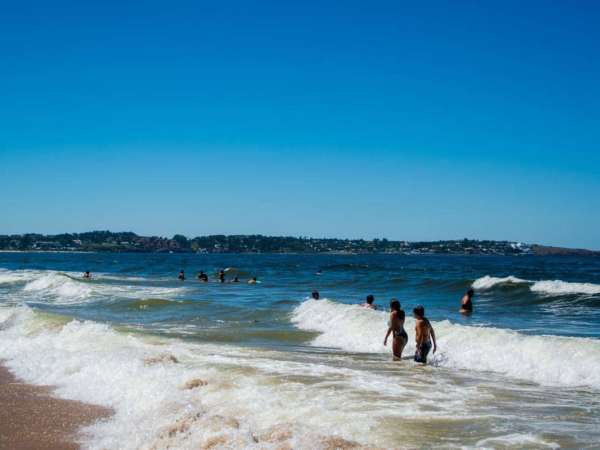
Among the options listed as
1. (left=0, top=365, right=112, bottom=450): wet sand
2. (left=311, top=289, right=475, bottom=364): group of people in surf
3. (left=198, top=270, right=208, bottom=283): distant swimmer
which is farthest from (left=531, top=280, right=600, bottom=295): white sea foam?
(left=0, top=365, right=112, bottom=450): wet sand

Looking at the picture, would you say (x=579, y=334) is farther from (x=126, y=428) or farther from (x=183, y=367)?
(x=126, y=428)

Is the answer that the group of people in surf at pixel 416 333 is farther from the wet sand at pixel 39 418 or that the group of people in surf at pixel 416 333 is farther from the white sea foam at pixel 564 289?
the white sea foam at pixel 564 289

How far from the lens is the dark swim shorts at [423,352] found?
1384cm

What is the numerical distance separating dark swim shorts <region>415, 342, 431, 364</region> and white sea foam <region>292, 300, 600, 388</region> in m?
0.57

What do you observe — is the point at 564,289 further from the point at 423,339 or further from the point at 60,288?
the point at 60,288

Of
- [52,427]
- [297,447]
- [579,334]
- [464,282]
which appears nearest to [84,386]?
[52,427]

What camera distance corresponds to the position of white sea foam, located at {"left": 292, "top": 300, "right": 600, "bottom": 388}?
12523 mm

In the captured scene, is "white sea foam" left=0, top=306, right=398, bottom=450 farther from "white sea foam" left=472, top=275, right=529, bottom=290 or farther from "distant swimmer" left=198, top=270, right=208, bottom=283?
"white sea foam" left=472, top=275, right=529, bottom=290

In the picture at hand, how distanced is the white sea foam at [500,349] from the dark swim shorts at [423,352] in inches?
22.5

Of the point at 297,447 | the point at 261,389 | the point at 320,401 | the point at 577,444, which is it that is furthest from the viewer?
the point at 261,389

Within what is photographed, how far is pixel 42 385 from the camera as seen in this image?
464 inches

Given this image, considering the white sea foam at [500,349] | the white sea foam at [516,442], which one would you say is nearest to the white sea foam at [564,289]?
the white sea foam at [500,349]

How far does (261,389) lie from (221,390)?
2.07 feet

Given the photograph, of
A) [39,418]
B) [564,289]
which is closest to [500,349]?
[39,418]
